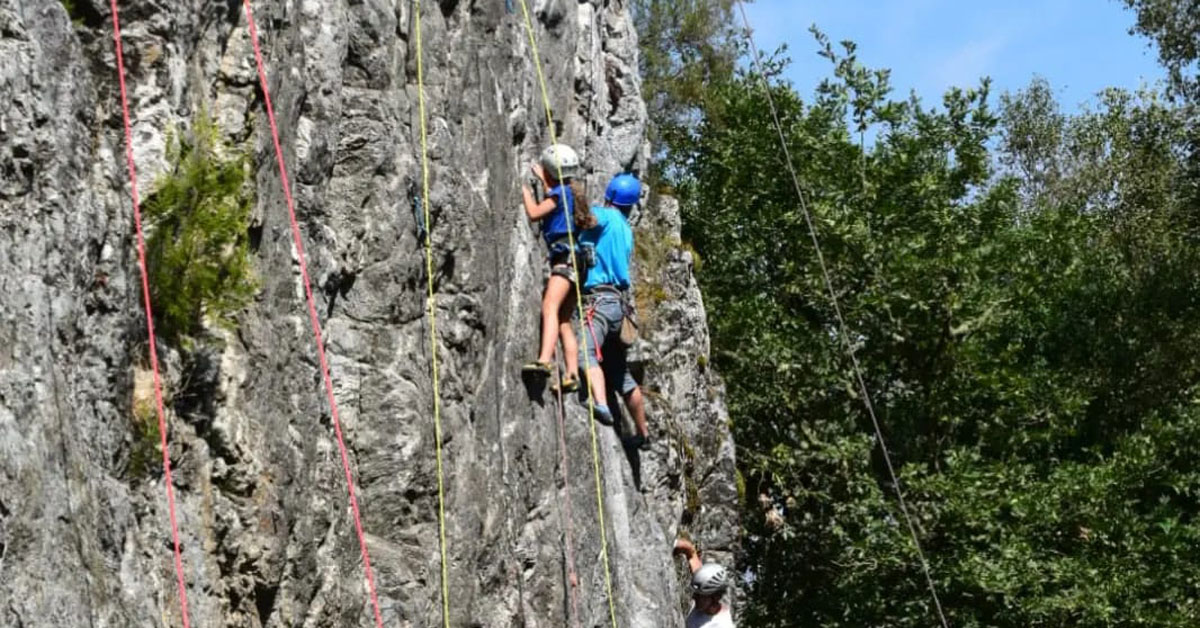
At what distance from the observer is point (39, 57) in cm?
567

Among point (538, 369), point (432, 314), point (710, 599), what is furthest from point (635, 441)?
point (432, 314)

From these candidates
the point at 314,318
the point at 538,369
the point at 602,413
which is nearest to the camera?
the point at 314,318

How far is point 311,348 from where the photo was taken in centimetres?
846

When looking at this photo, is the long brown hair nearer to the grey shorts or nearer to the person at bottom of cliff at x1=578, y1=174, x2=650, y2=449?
the person at bottom of cliff at x1=578, y1=174, x2=650, y2=449

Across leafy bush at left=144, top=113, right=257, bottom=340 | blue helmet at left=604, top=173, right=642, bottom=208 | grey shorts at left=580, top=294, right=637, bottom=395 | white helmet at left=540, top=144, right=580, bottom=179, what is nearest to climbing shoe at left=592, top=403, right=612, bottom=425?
grey shorts at left=580, top=294, right=637, bottom=395

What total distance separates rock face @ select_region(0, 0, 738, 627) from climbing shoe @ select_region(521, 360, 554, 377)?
0.10m

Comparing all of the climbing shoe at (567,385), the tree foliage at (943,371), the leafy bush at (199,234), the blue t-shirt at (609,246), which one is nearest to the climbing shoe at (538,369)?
the climbing shoe at (567,385)

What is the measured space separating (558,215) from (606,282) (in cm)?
80

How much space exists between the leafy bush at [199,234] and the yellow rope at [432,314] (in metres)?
2.44

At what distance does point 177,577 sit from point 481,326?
14.1ft

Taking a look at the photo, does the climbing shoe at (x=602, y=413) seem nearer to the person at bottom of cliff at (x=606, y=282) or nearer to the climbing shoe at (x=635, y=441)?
the person at bottom of cliff at (x=606, y=282)

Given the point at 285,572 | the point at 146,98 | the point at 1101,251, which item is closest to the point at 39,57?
the point at 146,98

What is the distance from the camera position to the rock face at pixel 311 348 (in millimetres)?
5527

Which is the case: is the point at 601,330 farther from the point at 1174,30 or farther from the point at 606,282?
the point at 1174,30
